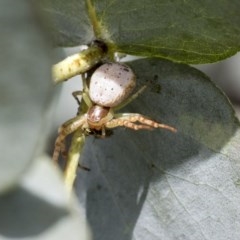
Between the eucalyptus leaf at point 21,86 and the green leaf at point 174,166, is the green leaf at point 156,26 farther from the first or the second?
the eucalyptus leaf at point 21,86

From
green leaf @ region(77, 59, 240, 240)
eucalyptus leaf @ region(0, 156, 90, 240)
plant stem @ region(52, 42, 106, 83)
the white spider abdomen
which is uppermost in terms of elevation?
eucalyptus leaf @ region(0, 156, 90, 240)

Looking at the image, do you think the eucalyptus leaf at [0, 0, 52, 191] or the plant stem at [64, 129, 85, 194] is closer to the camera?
the eucalyptus leaf at [0, 0, 52, 191]

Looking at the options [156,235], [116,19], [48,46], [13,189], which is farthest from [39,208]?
[156,235]

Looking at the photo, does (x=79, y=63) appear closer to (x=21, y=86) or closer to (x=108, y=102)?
(x=108, y=102)

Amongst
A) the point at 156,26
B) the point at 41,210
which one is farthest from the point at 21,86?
the point at 156,26

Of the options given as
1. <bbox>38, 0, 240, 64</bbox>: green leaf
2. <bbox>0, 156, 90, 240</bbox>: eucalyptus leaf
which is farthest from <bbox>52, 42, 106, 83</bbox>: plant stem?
<bbox>0, 156, 90, 240</bbox>: eucalyptus leaf

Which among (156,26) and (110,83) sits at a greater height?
(156,26)

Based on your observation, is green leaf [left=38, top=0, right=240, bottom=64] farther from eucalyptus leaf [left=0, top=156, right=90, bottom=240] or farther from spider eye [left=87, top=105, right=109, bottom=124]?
eucalyptus leaf [left=0, top=156, right=90, bottom=240]

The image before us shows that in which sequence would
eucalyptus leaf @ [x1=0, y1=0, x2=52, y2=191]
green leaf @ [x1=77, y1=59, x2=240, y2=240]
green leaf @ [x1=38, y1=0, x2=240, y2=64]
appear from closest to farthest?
eucalyptus leaf @ [x1=0, y1=0, x2=52, y2=191] < green leaf @ [x1=38, y1=0, x2=240, y2=64] < green leaf @ [x1=77, y1=59, x2=240, y2=240]

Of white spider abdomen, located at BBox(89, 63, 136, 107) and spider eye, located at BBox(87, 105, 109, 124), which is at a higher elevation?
white spider abdomen, located at BBox(89, 63, 136, 107)
